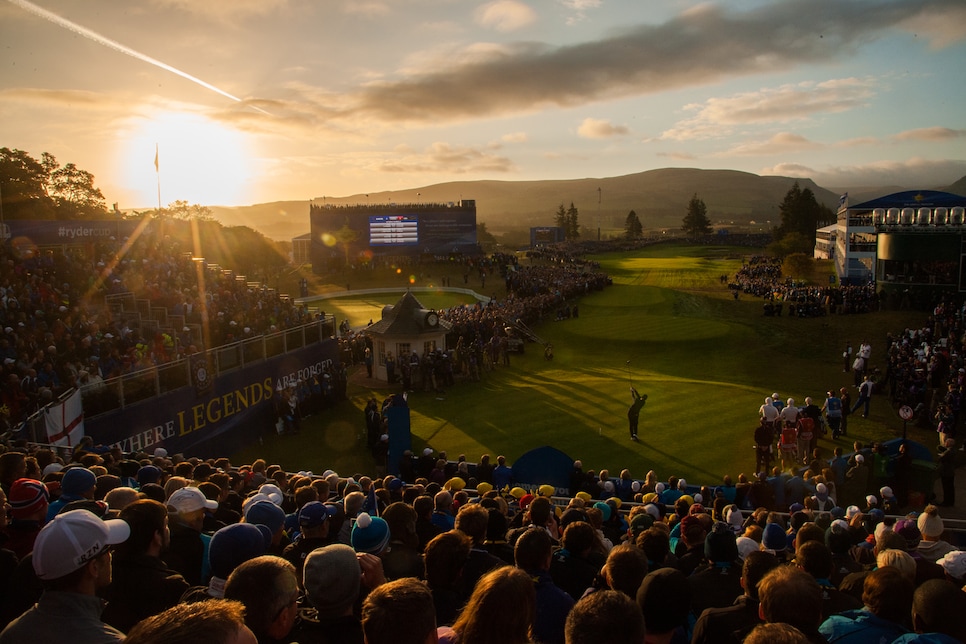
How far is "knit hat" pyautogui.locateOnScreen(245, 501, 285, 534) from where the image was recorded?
17.6 feet

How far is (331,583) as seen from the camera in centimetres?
372

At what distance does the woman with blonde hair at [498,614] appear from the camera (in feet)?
10.1

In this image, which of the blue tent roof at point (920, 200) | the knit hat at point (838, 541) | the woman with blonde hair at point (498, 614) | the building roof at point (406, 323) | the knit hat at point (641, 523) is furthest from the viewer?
the blue tent roof at point (920, 200)

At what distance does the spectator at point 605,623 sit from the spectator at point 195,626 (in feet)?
4.70

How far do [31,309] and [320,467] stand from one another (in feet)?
30.1

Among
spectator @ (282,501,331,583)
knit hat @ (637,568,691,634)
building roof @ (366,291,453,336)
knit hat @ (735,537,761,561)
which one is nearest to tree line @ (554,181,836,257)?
building roof @ (366,291,453,336)

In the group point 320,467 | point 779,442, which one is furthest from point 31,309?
point 779,442

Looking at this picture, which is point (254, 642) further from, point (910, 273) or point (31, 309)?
point (910, 273)

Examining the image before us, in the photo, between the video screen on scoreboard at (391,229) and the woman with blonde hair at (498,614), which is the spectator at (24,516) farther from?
the video screen on scoreboard at (391,229)

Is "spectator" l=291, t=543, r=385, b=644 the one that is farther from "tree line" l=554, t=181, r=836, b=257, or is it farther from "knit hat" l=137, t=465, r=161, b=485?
"tree line" l=554, t=181, r=836, b=257

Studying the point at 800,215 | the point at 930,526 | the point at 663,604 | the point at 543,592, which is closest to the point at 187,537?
the point at 543,592

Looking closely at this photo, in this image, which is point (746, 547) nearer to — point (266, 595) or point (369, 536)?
point (369, 536)

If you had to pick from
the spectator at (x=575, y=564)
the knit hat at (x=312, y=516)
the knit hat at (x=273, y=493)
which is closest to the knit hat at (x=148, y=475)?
the knit hat at (x=273, y=493)

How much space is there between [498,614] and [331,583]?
1.14 meters
